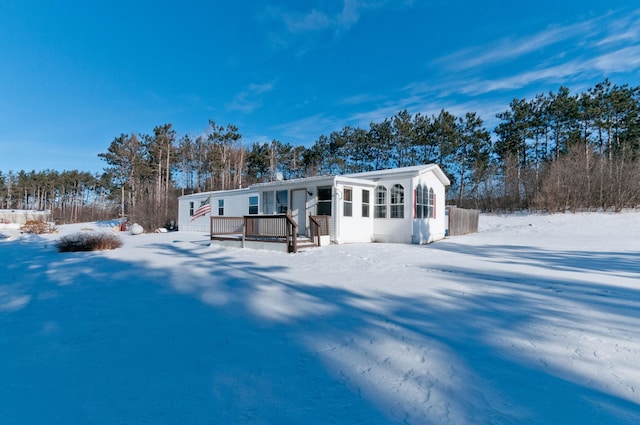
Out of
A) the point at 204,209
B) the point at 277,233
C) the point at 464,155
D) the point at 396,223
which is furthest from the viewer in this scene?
the point at 464,155

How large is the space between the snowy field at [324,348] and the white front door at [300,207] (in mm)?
6283

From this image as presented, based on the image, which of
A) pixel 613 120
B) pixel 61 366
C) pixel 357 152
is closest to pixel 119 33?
pixel 61 366

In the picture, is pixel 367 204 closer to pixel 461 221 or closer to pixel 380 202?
pixel 380 202

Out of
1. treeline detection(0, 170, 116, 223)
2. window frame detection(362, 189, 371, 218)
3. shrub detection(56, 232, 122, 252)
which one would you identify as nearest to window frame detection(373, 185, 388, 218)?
window frame detection(362, 189, 371, 218)

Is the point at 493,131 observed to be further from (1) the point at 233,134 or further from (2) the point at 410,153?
(1) the point at 233,134

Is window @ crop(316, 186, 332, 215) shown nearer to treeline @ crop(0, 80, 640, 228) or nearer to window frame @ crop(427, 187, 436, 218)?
treeline @ crop(0, 80, 640, 228)

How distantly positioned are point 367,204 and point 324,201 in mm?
2120

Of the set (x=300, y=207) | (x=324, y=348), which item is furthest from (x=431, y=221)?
(x=324, y=348)

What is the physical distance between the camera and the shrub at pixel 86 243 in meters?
11.8

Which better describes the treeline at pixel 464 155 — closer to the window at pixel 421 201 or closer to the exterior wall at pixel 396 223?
the exterior wall at pixel 396 223

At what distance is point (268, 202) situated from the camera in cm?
1473

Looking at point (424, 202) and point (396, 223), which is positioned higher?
point (424, 202)

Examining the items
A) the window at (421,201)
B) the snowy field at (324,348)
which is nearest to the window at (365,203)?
the window at (421,201)

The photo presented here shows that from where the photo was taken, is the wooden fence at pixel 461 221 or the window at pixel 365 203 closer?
the window at pixel 365 203
